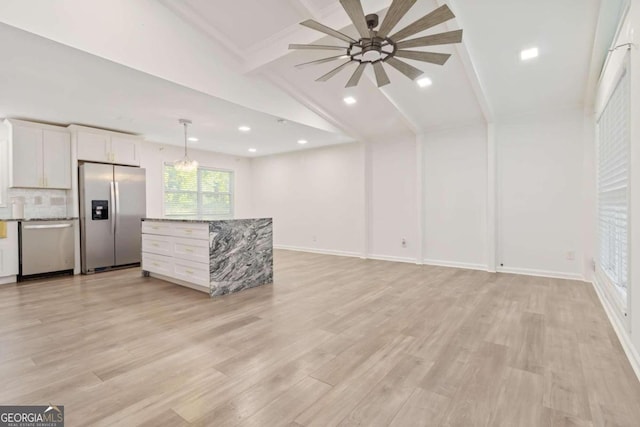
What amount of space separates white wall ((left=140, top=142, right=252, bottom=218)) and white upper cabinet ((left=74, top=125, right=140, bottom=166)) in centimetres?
60

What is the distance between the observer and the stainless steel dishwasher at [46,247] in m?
4.59

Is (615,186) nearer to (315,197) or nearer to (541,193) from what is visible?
(541,193)

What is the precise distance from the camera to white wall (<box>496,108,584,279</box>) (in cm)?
459

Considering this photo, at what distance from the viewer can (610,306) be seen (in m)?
3.02

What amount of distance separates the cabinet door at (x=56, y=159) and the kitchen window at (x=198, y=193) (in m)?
2.01

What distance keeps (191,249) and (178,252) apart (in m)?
0.37

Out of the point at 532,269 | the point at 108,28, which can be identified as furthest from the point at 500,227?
the point at 108,28

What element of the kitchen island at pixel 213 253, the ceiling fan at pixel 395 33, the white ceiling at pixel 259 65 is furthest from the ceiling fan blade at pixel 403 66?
the kitchen island at pixel 213 253

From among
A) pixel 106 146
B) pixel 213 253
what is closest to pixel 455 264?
pixel 213 253

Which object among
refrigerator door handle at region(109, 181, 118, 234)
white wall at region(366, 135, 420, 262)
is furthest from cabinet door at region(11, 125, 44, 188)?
white wall at region(366, 135, 420, 262)

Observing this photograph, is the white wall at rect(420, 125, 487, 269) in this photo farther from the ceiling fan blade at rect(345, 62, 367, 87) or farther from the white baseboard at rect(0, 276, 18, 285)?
the white baseboard at rect(0, 276, 18, 285)

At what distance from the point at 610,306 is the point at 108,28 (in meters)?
5.93

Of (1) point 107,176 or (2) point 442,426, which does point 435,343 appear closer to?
(2) point 442,426

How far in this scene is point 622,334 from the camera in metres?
2.45
